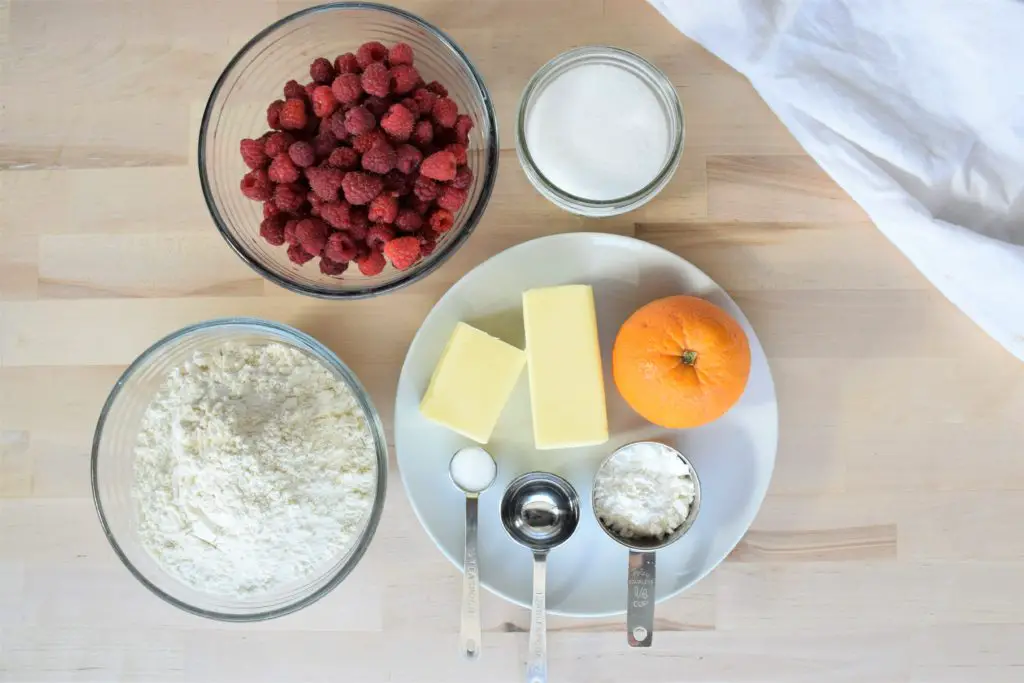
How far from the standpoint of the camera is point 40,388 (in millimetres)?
1166

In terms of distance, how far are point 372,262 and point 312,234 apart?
82 millimetres

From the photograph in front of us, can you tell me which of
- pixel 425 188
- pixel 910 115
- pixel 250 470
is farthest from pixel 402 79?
pixel 910 115

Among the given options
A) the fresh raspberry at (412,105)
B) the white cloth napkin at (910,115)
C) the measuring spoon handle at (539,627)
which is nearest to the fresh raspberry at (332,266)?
the fresh raspberry at (412,105)

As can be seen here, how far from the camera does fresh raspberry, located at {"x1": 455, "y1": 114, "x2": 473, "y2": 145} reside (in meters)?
0.97

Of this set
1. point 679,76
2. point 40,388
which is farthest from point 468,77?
point 40,388

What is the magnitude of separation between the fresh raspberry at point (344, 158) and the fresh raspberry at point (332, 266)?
12cm

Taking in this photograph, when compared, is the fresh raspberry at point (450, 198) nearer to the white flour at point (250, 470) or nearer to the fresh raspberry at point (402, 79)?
the fresh raspberry at point (402, 79)

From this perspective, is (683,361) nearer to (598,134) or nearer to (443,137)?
(598,134)

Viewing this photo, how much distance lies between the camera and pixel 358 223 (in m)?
0.93

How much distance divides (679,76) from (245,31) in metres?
0.68

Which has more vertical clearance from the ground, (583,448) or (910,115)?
(910,115)

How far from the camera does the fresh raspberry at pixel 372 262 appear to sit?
3.12 ft

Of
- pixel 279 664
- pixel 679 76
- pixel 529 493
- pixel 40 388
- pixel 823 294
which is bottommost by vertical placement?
pixel 279 664

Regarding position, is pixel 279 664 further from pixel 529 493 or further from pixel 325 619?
pixel 529 493
